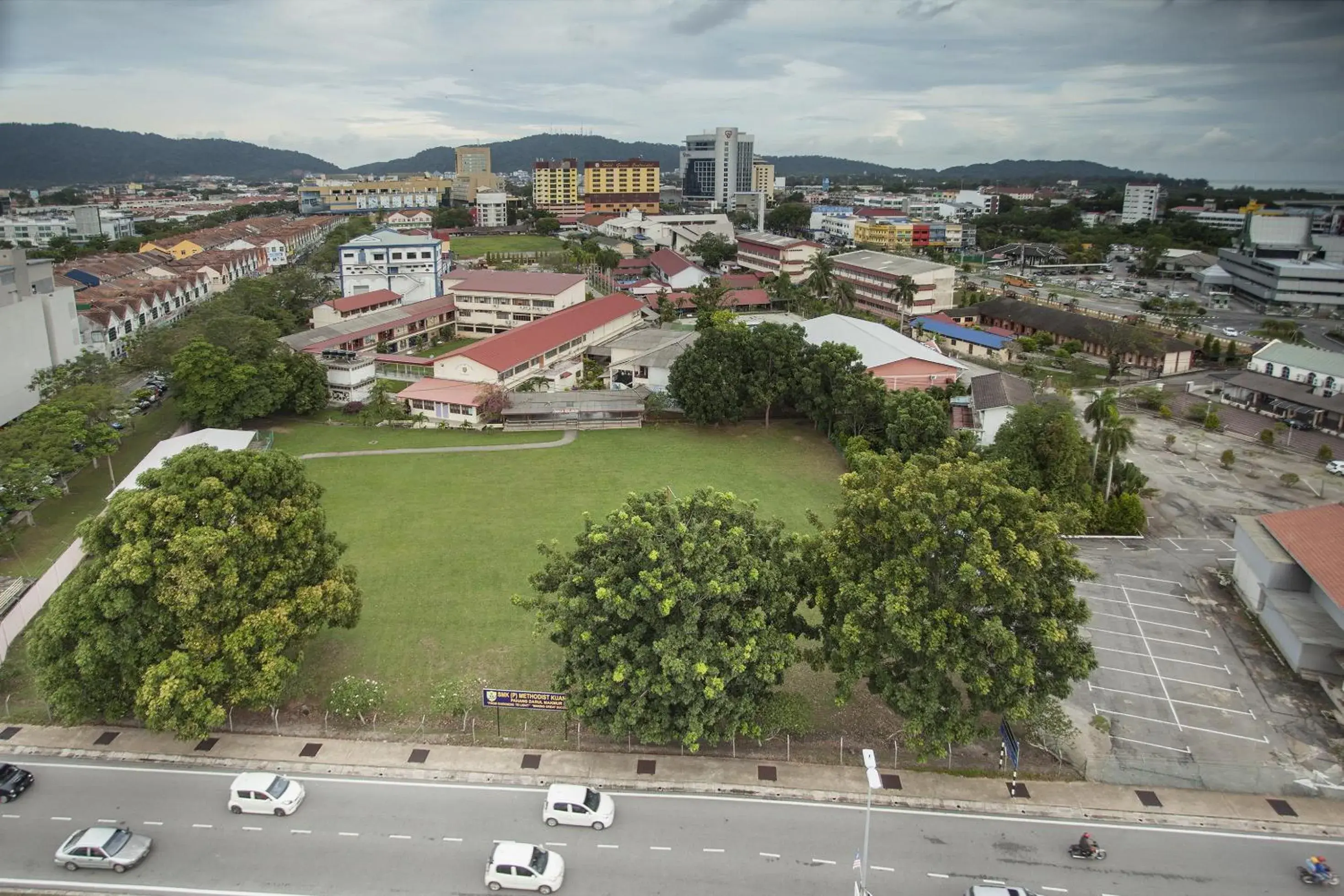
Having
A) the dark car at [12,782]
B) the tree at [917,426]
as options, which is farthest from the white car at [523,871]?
the tree at [917,426]

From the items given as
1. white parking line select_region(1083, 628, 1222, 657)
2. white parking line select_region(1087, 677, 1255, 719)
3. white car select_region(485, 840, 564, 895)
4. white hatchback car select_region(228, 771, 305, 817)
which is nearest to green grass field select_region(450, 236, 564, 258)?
white parking line select_region(1083, 628, 1222, 657)

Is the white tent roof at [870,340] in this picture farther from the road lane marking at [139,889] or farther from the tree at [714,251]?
the tree at [714,251]

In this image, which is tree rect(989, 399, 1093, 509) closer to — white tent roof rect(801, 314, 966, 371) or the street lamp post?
white tent roof rect(801, 314, 966, 371)

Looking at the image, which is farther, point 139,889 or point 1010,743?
point 1010,743

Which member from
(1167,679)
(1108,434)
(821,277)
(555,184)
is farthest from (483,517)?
(555,184)

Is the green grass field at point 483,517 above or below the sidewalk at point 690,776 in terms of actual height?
above

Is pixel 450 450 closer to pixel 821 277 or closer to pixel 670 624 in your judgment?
pixel 670 624

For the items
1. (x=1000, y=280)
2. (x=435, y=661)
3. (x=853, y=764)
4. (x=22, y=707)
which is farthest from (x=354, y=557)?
(x=1000, y=280)
